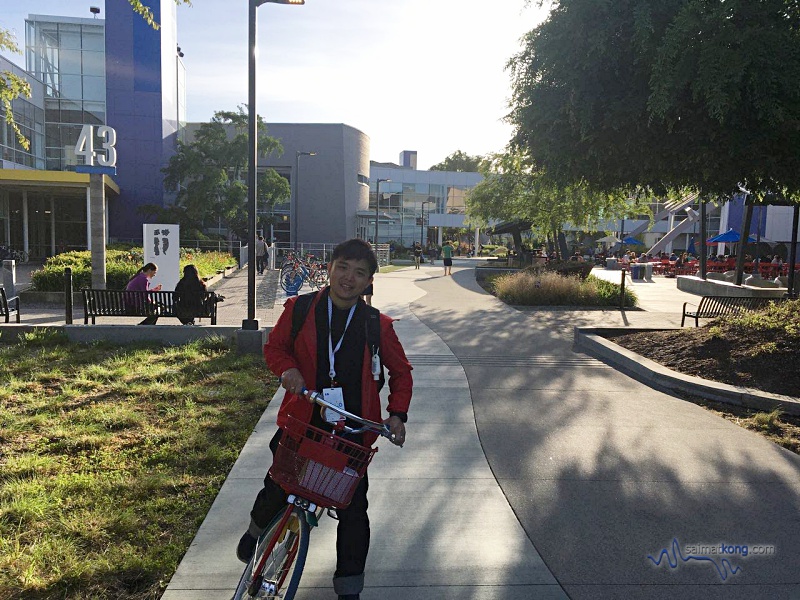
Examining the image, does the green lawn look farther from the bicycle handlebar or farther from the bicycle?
the bicycle handlebar

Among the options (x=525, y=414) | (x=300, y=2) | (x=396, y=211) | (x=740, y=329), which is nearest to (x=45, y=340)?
(x=300, y=2)

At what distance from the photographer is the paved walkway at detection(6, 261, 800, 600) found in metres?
3.38

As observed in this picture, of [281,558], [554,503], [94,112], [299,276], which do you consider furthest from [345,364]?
[94,112]

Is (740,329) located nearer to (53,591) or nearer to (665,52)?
(665,52)

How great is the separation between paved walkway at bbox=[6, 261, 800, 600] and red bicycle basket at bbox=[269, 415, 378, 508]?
974 millimetres

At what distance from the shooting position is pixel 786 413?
6.49 meters

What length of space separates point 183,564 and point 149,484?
1.19 meters

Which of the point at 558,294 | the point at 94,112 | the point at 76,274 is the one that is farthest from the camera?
the point at 94,112

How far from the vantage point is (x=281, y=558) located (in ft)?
9.11

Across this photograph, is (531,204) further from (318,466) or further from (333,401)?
(318,466)

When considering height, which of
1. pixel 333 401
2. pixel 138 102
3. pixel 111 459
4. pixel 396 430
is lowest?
pixel 111 459

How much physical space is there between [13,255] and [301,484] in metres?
33.6

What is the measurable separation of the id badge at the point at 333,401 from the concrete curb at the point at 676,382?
5.58m

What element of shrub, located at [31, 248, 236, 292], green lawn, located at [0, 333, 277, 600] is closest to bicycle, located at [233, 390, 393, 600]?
green lawn, located at [0, 333, 277, 600]
